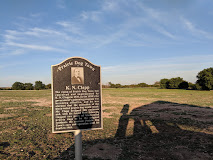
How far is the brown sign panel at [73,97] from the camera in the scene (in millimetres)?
4957

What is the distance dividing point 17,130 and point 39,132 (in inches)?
55.8

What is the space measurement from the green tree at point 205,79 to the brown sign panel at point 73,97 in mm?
64829

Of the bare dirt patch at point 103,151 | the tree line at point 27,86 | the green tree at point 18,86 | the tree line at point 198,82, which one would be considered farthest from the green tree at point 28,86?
the bare dirt patch at point 103,151

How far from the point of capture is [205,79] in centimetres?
6009

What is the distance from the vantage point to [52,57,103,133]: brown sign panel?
4957 millimetres

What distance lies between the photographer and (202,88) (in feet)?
207

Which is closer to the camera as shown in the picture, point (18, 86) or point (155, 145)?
point (155, 145)

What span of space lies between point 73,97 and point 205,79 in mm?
66210

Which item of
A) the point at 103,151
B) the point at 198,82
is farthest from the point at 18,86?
the point at 103,151

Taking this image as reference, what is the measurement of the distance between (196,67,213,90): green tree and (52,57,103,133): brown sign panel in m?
64.8

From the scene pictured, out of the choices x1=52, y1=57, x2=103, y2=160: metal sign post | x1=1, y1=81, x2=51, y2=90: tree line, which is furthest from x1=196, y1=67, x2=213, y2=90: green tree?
x1=1, y1=81, x2=51, y2=90: tree line

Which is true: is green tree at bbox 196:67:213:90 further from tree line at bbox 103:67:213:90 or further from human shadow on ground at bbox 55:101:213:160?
human shadow on ground at bbox 55:101:213:160

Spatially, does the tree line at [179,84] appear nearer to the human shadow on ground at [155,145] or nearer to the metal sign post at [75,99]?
the human shadow on ground at [155,145]

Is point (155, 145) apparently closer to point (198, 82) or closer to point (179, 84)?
point (198, 82)
